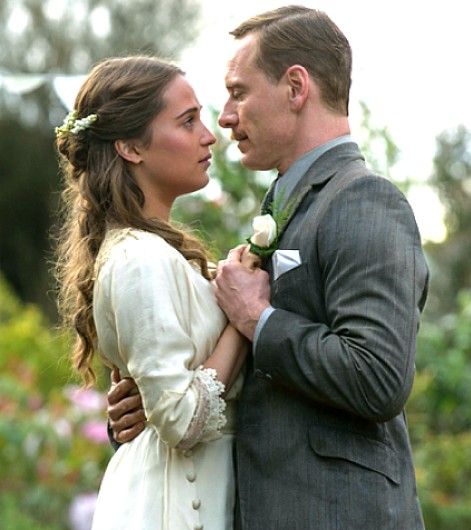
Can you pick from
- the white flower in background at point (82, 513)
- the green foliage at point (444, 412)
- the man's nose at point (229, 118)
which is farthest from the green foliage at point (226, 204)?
the man's nose at point (229, 118)

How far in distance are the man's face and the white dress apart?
39 centimetres

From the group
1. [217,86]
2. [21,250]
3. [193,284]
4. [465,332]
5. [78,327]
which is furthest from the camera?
[21,250]

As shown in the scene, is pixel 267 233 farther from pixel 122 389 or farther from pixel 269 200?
pixel 122 389

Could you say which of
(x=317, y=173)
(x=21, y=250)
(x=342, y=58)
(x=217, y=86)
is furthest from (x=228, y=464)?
(x=21, y=250)

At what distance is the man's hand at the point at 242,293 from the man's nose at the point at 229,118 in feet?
1.38

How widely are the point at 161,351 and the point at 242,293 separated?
27 cm

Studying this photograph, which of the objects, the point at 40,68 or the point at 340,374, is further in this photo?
the point at 40,68

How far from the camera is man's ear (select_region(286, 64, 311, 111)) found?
3.71 m

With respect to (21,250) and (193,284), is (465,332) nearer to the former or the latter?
(193,284)

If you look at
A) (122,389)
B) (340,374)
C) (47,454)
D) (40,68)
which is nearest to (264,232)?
(340,374)

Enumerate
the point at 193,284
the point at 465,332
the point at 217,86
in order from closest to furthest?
the point at 193,284 → the point at 217,86 → the point at 465,332

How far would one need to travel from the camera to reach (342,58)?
12.3 ft

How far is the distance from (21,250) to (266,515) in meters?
19.3

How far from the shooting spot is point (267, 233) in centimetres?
362
